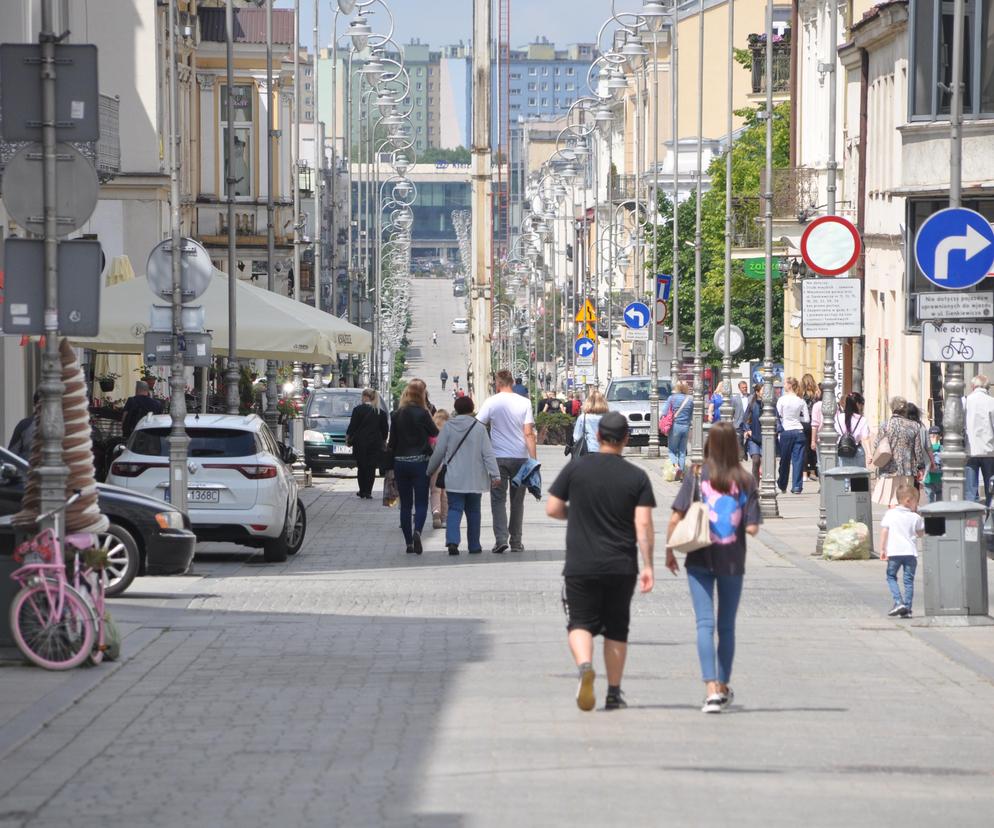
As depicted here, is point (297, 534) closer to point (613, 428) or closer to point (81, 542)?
point (81, 542)

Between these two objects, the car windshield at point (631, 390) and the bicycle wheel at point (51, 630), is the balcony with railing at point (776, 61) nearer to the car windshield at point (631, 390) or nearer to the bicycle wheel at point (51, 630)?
the car windshield at point (631, 390)

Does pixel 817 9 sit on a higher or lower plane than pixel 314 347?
higher

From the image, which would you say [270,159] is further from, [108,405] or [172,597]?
[172,597]

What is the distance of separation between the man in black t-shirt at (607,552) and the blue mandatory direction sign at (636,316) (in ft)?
123

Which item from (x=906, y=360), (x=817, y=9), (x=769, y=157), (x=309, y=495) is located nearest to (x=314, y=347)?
(x=309, y=495)

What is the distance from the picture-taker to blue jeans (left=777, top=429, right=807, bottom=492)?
115 feet

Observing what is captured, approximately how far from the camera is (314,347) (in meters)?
28.2

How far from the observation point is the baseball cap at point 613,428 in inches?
469

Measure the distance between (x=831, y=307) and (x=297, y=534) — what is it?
618 centimetres

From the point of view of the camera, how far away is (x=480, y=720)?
446 inches

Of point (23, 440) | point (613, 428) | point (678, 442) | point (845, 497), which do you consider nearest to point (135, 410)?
point (23, 440)

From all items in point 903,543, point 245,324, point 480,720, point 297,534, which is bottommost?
point 297,534

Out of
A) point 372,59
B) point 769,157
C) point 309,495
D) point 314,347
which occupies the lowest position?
point 309,495

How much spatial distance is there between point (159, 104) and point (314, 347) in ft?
67.4
